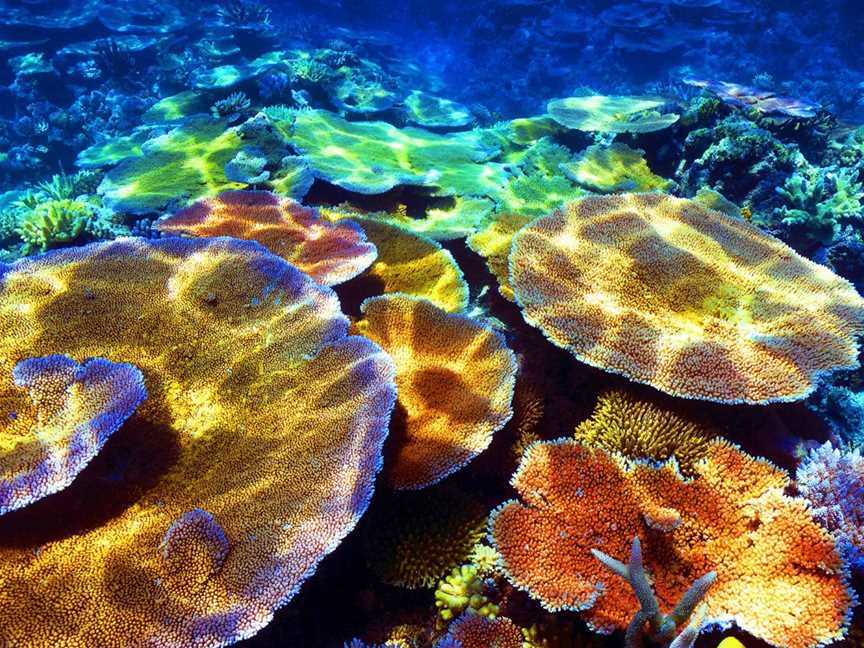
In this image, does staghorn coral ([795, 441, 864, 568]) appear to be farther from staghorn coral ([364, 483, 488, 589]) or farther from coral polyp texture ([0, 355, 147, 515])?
coral polyp texture ([0, 355, 147, 515])

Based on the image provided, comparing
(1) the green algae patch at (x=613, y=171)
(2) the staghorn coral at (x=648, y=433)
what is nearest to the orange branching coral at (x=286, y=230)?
(2) the staghorn coral at (x=648, y=433)

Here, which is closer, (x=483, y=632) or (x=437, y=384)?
(x=483, y=632)

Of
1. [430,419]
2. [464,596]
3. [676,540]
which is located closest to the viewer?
[676,540]

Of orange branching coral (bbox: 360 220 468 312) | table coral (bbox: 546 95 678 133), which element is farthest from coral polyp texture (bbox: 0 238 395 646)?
table coral (bbox: 546 95 678 133)

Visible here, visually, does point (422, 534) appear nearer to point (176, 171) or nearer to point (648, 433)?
point (648, 433)

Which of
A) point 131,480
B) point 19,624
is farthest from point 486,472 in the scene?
point 19,624

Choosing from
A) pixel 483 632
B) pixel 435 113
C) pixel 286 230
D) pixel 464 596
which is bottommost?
pixel 435 113

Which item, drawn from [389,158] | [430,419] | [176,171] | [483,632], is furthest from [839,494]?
[176,171]
